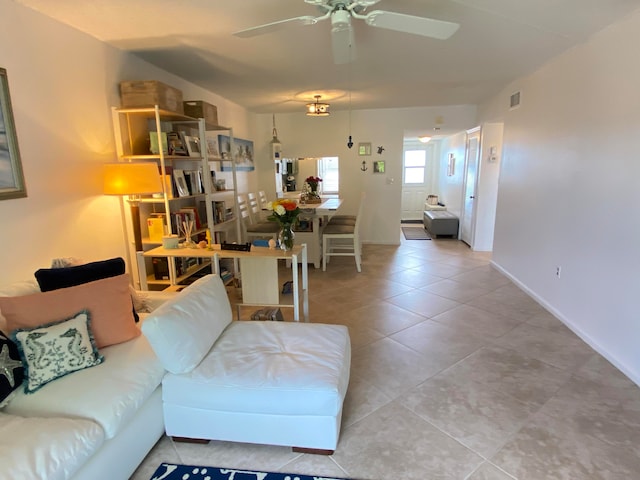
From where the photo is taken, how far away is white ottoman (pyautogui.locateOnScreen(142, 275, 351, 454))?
1721 millimetres

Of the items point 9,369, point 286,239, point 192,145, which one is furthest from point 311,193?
point 9,369

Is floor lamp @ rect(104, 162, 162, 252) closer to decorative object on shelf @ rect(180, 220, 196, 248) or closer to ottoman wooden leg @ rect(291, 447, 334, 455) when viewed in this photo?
decorative object on shelf @ rect(180, 220, 196, 248)

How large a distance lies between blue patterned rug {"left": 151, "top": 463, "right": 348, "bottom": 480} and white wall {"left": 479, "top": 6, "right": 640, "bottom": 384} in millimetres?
2425

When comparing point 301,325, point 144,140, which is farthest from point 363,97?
point 301,325

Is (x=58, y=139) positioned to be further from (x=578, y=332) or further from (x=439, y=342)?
(x=578, y=332)

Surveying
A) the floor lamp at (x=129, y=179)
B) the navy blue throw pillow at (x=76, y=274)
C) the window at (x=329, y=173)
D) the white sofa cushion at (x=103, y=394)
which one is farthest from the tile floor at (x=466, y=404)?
the window at (x=329, y=173)

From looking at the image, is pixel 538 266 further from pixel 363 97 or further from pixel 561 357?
pixel 363 97

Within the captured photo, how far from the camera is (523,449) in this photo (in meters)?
1.83

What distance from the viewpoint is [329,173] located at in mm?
7012

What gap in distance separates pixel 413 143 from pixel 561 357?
7.44 metres

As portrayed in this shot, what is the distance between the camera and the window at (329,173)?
22.6 feet

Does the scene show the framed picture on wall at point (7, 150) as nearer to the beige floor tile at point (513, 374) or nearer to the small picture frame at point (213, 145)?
the small picture frame at point (213, 145)

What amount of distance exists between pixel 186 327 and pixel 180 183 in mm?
1951

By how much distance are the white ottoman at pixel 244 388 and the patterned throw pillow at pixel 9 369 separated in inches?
22.6
